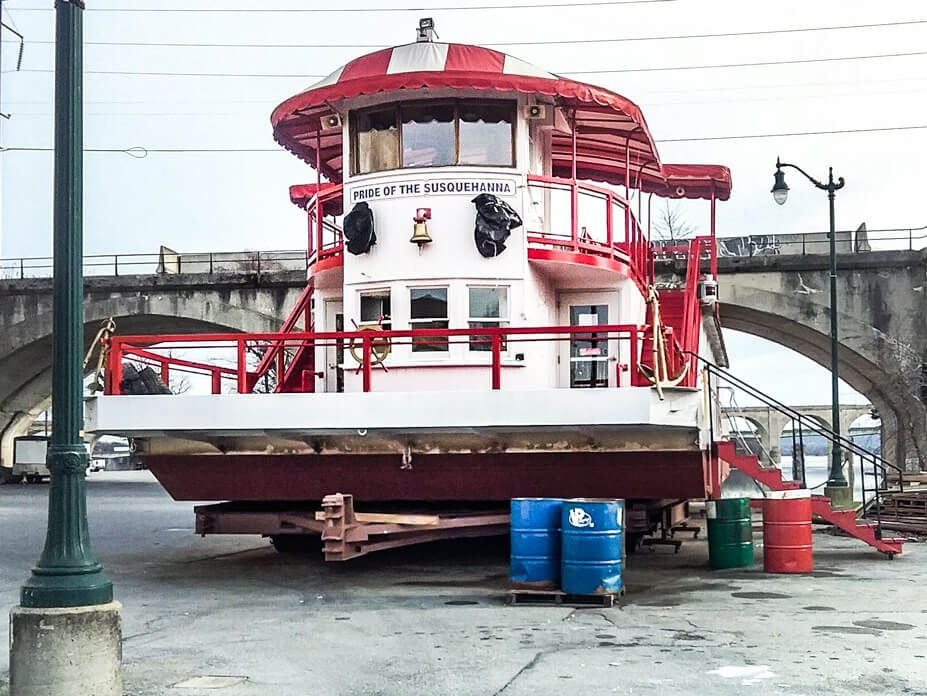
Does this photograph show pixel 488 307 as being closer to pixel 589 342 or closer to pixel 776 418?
pixel 589 342

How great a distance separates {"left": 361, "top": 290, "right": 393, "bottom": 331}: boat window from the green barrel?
5267mm

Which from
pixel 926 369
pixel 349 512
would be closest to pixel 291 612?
pixel 349 512

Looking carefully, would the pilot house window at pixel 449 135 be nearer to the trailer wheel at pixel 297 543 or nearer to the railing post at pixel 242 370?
the railing post at pixel 242 370

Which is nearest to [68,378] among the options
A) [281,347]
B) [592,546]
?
[592,546]

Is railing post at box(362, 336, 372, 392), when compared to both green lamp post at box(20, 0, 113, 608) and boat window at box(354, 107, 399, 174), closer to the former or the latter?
boat window at box(354, 107, 399, 174)

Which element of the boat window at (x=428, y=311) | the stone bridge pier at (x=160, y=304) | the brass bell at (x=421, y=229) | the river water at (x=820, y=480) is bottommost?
the river water at (x=820, y=480)

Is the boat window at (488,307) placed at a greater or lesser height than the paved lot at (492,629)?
greater

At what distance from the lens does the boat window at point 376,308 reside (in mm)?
15328

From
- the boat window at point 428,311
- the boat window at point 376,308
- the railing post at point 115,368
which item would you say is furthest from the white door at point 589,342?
the railing post at point 115,368

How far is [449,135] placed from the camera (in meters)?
15.5

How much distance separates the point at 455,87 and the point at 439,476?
4957 mm

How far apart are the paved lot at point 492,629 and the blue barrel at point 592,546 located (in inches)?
15.1

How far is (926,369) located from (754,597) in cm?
2598

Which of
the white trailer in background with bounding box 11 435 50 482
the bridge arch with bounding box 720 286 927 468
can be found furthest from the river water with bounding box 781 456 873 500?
the white trailer in background with bounding box 11 435 50 482
